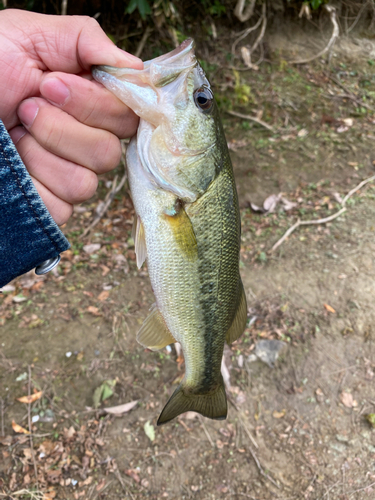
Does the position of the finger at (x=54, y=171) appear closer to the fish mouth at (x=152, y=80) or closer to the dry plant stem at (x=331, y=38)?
the fish mouth at (x=152, y=80)

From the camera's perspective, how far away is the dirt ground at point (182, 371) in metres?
2.64

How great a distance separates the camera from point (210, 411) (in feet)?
5.96

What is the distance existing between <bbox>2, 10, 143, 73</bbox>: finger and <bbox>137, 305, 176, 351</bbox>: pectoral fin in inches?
41.9

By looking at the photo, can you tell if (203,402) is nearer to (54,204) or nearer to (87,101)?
(54,204)

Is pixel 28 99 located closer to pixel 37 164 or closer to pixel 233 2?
pixel 37 164

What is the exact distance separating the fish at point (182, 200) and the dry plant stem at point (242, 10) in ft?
19.0

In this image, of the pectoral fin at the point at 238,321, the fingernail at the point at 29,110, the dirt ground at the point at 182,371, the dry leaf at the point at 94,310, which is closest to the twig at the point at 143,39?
the dirt ground at the point at 182,371

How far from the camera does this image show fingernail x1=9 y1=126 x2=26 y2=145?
1.37 meters

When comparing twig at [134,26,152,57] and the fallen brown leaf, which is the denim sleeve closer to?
the fallen brown leaf

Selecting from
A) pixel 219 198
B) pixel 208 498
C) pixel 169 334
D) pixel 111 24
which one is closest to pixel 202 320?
pixel 169 334

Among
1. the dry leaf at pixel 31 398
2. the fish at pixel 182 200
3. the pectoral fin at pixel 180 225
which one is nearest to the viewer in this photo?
the fish at pixel 182 200

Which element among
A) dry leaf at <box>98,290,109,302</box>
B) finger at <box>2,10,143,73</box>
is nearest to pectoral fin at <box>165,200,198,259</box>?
finger at <box>2,10,143,73</box>

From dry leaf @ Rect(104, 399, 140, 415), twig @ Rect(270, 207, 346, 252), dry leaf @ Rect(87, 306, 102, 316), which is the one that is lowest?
dry leaf @ Rect(104, 399, 140, 415)

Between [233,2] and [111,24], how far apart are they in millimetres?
2780
